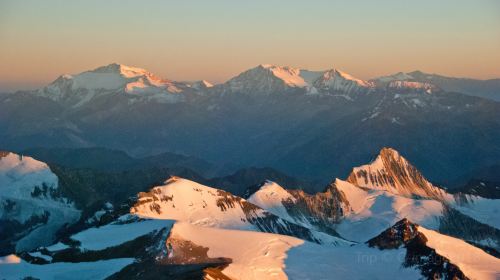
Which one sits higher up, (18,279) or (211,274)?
(211,274)

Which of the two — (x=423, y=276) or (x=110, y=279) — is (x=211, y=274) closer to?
(x=110, y=279)

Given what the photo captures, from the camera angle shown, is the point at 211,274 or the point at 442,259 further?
the point at 442,259

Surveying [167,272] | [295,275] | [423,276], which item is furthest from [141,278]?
[423,276]

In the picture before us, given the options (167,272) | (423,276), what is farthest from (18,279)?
(423,276)

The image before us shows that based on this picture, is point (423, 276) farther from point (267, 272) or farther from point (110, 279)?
point (110, 279)

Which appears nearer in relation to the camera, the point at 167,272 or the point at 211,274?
the point at 211,274

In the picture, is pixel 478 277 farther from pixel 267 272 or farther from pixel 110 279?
pixel 110 279

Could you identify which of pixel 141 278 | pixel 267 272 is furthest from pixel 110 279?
pixel 267 272

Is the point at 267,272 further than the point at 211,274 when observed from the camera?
Yes
